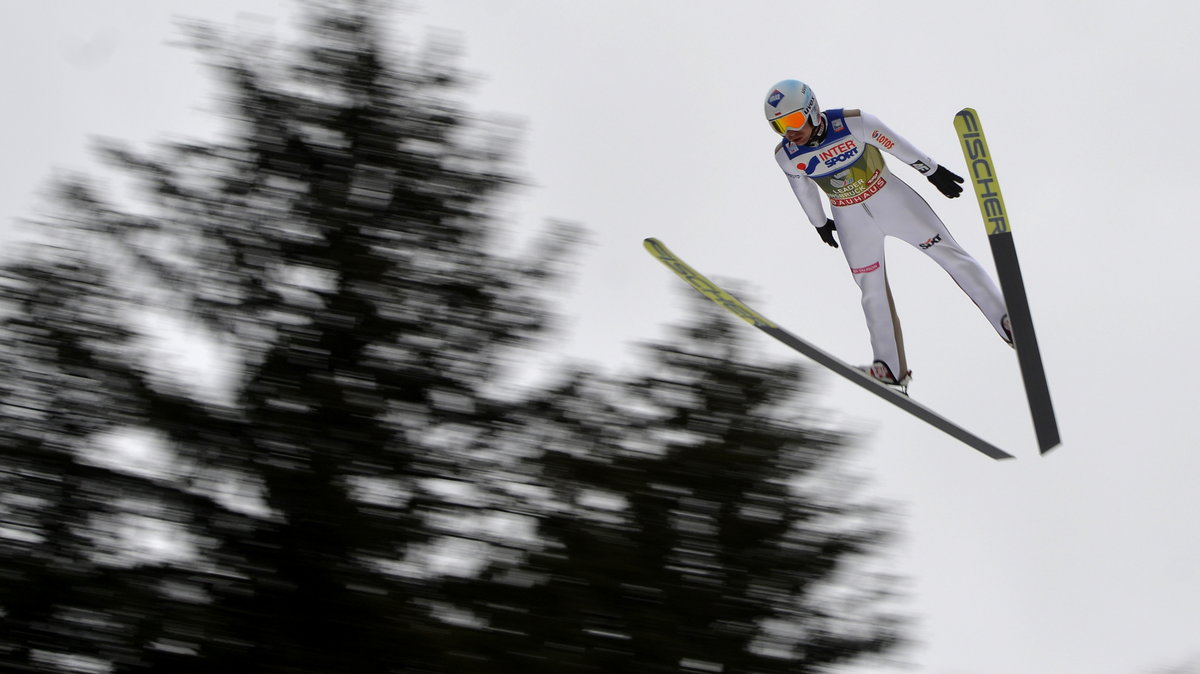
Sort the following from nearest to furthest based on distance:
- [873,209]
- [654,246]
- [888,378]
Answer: [873,209] < [888,378] < [654,246]

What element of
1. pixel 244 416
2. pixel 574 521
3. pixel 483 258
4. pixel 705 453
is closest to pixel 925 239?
pixel 705 453

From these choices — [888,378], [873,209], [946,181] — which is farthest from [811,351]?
[946,181]

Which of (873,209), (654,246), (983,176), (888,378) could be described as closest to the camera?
(983,176)

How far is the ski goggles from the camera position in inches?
282

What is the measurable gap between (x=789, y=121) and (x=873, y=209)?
90 cm

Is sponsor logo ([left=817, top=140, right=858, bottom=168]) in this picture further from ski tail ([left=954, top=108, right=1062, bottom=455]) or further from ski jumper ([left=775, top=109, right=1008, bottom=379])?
ski tail ([left=954, top=108, right=1062, bottom=455])

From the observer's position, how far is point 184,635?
7301 millimetres

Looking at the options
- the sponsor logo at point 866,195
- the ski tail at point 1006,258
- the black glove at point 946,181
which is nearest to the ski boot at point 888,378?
the ski tail at point 1006,258

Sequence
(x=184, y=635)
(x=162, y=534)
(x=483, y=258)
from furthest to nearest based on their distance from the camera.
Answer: (x=483, y=258), (x=162, y=534), (x=184, y=635)

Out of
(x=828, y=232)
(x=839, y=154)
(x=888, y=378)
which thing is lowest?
Answer: (x=888, y=378)

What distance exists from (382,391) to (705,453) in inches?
93.4

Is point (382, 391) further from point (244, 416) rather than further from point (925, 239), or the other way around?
point (925, 239)

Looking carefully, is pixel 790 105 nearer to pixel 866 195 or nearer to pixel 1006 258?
pixel 866 195

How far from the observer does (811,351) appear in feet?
28.1
